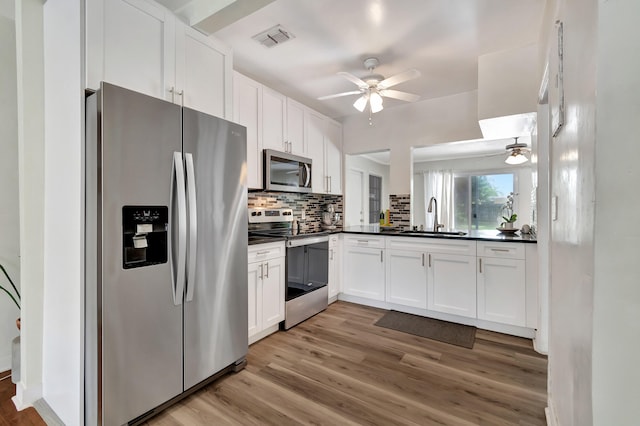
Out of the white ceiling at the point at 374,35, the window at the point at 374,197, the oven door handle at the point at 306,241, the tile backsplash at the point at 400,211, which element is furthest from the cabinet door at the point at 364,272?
the window at the point at 374,197

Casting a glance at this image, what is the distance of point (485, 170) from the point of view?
270 inches

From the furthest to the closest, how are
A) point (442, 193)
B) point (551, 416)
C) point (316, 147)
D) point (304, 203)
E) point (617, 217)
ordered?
point (442, 193), point (304, 203), point (316, 147), point (551, 416), point (617, 217)

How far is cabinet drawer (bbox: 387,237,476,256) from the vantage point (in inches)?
119

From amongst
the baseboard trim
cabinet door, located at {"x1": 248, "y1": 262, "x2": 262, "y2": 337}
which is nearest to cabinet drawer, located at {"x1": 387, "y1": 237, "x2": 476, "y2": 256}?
cabinet door, located at {"x1": 248, "y1": 262, "x2": 262, "y2": 337}

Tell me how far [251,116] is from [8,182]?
1.98 metres

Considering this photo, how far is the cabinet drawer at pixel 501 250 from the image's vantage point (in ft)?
9.09

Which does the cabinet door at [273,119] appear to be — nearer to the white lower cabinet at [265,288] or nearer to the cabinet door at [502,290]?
the white lower cabinet at [265,288]

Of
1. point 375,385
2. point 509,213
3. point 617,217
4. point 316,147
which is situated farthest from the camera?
point 509,213

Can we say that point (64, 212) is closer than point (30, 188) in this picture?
Yes

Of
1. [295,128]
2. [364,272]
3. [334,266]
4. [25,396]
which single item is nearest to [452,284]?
[364,272]

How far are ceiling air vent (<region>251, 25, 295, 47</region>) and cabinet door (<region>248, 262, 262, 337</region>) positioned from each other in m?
1.92

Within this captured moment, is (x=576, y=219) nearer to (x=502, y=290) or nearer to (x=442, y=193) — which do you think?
(x=502, y=290)

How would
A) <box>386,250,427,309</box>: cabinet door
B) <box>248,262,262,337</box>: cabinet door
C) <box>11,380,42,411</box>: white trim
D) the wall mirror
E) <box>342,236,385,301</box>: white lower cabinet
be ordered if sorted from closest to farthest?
<box>11,380,42,411</box>: white trim < <box>248,262,262,337</box>: cabinet door < <box>386,250,427,309</box>: cabinet door < <box>342,236,385,301</box>: white lower cabinet < the wall mirror

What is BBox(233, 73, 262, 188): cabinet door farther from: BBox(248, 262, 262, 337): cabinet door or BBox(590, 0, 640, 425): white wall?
BBox(590, 0, 640, 425): white wall
